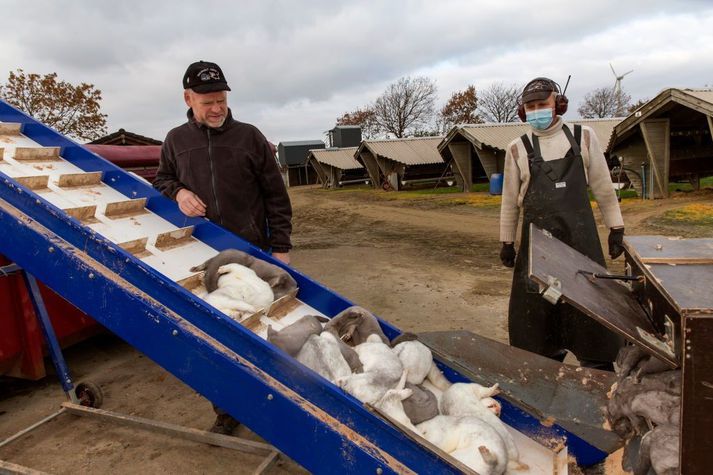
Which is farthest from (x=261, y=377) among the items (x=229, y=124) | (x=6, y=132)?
(x=6, y=132)

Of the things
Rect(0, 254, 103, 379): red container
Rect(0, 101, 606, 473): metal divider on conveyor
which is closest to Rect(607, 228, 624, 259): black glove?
Rect(0, 101, 606, 473): metal divider on conveyor

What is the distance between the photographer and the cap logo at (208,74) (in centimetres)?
287

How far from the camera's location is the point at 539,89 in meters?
3.15

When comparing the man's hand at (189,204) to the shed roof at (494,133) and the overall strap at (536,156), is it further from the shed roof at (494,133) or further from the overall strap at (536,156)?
the shed roof at (494,133)

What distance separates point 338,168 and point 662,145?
19.3m

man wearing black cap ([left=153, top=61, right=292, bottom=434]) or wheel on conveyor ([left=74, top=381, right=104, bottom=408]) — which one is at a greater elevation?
man wearing black cap ([left=153, top=61, right=292, bottom=434])

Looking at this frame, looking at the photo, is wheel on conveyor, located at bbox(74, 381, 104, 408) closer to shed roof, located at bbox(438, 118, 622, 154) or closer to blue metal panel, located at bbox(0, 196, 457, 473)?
blue metal panel, located at bbox(0, 196, 457, 473)

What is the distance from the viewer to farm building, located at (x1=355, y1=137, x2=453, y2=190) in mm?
24188

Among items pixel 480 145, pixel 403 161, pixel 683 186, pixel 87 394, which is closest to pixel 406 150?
pixel 403 161

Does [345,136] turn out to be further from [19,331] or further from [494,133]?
[19,331]

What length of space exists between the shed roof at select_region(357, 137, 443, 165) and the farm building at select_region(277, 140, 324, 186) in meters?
13.9

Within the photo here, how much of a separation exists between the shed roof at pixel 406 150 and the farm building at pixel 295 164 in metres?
13.9

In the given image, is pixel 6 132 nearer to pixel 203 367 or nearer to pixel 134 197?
pixel 134 197

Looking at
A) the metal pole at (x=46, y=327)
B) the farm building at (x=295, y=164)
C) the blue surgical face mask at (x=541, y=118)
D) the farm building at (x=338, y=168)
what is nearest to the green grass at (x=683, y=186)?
the blue surgical face mask at (x=541, y=118)
